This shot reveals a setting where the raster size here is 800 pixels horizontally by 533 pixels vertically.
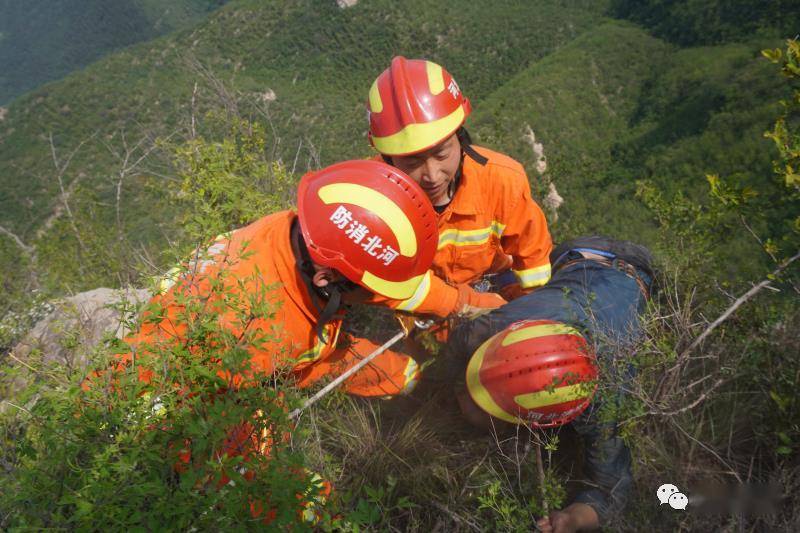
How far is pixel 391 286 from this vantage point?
2.31 meters

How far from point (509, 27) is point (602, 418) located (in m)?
61.1

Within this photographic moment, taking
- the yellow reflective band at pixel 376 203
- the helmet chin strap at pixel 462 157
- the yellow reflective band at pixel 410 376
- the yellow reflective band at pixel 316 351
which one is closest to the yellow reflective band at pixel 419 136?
the helmet chin strap at pixel 462 157

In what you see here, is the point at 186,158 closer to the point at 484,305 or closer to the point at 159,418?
the point at 484,305

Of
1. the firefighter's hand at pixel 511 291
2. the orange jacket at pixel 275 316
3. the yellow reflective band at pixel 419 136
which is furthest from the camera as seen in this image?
the firefighter's hand at pixel 511 291

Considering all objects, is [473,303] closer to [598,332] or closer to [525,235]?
[525,235]

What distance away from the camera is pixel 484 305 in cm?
313

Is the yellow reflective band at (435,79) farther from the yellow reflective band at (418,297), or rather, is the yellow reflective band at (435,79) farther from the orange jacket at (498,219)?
the yellow reflective band at (418,297)

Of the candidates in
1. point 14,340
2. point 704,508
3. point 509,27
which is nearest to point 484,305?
point 704,508

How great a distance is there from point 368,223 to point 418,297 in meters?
0.64

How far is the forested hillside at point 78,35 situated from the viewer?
337 ft

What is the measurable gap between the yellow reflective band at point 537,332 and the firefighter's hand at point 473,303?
1.54ft

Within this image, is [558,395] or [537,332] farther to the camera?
[537,332]

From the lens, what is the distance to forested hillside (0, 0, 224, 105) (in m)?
103

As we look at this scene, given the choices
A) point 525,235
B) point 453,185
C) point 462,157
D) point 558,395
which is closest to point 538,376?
point 558,395
